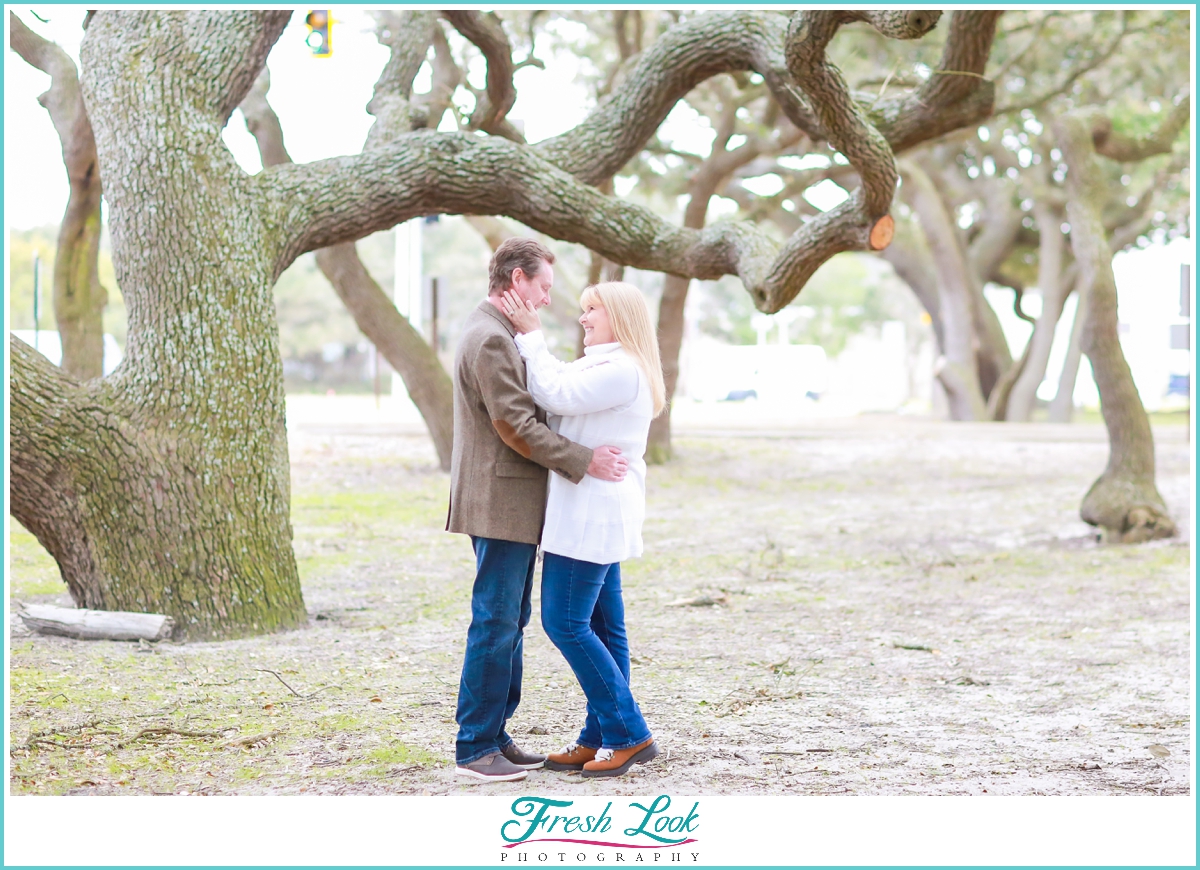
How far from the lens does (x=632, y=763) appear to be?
4711 millimetres

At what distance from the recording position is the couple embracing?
443 cm

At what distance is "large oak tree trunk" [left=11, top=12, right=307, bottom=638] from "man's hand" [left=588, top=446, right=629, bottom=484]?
321 cm

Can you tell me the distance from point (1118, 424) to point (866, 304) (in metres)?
46.1

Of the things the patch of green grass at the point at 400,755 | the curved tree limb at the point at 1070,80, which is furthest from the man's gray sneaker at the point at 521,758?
the curved tree limb at the point at 1070,80

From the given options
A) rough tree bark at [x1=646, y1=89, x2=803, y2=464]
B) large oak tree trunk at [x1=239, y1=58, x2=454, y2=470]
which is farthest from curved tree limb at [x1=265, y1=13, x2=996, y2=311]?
rough tree bark at [x1=646, y1=89, x2=803, y2=464]

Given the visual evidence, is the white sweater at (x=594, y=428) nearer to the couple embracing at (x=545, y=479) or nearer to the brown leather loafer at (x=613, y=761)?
the couple embracing at (x=545, y=479)

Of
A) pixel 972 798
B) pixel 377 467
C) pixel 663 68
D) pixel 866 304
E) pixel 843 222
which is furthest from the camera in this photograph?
pixel 866 304

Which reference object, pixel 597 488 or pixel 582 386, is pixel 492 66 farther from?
pixel 597 488

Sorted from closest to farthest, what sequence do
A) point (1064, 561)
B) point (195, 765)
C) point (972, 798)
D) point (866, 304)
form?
point (972, 798) → point (195, 765) → point (1064, 561) → point (866, 304)

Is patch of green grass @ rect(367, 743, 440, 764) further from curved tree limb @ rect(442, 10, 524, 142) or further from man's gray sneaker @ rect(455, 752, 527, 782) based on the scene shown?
curved tree limb @ rect(442, 10, 524, 142)

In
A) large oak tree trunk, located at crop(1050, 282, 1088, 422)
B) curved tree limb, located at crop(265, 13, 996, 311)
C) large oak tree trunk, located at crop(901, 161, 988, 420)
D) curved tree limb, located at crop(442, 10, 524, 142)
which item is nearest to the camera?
curved tree limb, located at crop(265, 13, 996, 311)

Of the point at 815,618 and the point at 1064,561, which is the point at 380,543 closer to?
the point at 815,618

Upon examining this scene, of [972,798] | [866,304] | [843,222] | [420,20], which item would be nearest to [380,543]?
[420,20]

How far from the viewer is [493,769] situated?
4574 millimetres
